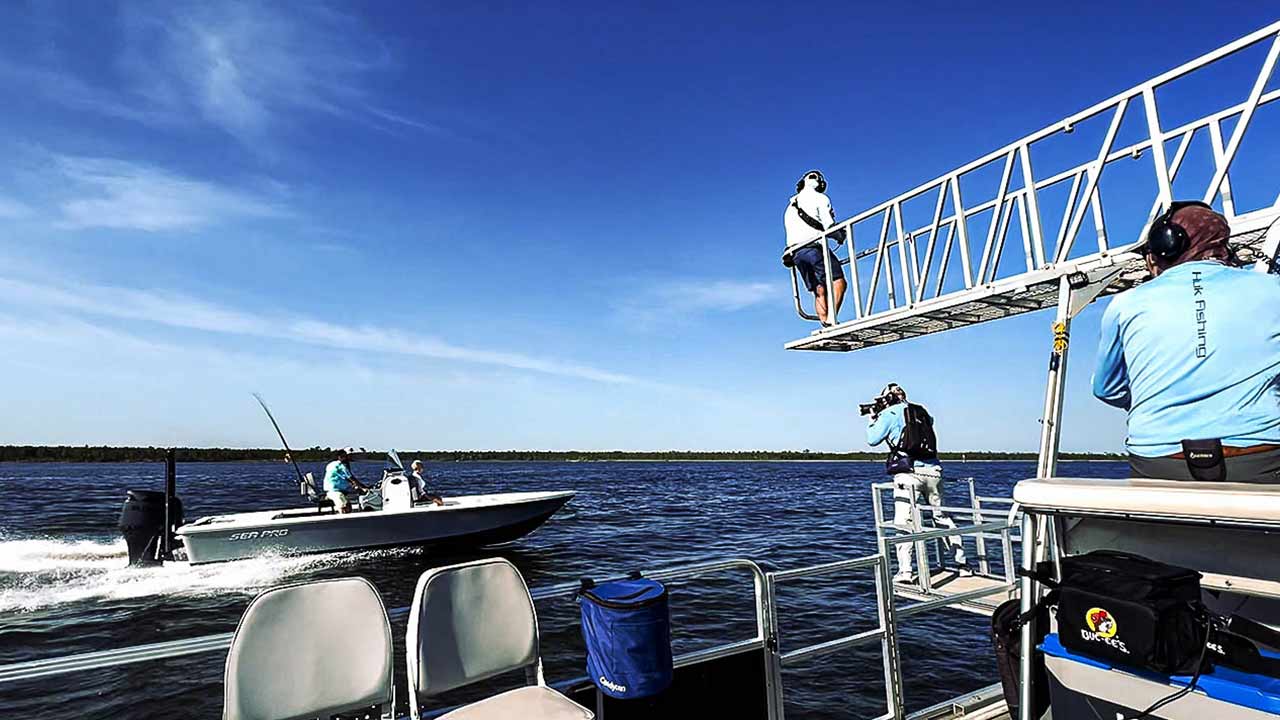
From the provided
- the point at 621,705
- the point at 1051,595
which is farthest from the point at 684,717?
the point at 1051,595

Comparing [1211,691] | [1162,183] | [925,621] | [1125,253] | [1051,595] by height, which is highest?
[1162,183]

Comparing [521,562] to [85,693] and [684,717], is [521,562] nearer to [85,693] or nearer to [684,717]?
[85,693]

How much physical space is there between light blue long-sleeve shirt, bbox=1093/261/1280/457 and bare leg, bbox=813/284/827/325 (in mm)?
4207

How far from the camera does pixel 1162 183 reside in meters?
4.59

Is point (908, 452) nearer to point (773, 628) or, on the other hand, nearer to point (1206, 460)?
point (773, 628)

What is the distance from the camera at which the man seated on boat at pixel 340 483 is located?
1686 cm

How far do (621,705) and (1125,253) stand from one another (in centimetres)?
384

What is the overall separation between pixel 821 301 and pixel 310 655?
18.1 feet

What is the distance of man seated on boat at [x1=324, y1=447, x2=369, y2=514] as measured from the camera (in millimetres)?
16859

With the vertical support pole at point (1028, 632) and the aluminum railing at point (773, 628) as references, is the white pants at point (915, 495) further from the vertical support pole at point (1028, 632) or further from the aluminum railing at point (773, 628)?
the vertical support pole at point (1028, 632)

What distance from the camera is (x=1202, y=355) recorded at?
8.60ft

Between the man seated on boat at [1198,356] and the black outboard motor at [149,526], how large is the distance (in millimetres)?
16923

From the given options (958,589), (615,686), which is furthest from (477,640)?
(958,589)

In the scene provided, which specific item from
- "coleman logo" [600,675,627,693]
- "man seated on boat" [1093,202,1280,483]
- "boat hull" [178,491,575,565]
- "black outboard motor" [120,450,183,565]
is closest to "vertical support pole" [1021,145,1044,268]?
"man seated on boat" [1093,202,1280,483]
